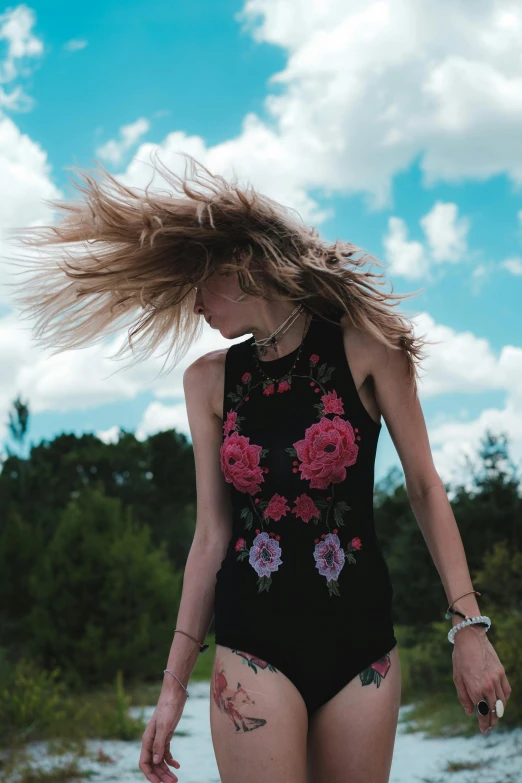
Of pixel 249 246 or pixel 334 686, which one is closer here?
pixel 334 686

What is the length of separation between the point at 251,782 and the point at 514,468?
9624 mm

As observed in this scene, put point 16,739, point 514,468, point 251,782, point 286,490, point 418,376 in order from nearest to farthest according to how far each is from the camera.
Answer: point 251,782
point 286,490
point 418,376
point 16,739
point 514,468

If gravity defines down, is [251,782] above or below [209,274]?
below

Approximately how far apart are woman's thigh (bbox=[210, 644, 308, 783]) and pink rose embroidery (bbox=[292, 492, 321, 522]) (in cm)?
39

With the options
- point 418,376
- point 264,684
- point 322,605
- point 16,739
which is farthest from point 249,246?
point 16,739

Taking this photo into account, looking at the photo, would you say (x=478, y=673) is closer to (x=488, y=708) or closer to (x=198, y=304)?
(x=488, y=708)

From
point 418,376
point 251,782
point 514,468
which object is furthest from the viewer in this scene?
point 514,468

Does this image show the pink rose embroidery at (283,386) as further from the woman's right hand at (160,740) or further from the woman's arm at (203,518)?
the woman's right hand at (160,740)

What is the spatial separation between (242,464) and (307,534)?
0.86 ft

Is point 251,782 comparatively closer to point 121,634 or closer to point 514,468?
point 514,468

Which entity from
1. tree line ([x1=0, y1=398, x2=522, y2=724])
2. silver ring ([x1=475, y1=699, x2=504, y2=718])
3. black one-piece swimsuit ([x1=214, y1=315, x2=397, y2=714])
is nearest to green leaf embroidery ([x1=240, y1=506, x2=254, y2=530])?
black one-piece swimsuit ([x1=214, y1=315, x2=397, y2=714])

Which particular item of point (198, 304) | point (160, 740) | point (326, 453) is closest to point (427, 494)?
point (326, 453)

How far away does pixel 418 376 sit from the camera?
2518 mm

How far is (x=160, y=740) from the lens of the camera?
2.35 m
